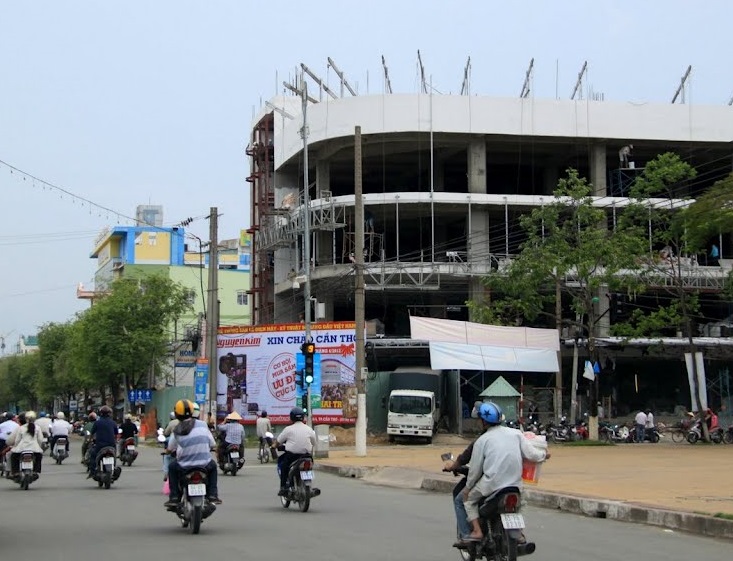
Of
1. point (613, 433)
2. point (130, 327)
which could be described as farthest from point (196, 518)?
point (130, 327)

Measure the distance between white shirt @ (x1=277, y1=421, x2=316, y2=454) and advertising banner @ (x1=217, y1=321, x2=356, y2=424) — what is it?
28371mm

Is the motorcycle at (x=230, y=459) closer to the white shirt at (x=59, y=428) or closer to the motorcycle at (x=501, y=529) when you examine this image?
the white shirt at (x=59, y=428)

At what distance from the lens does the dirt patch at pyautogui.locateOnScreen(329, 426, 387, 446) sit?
147 feet

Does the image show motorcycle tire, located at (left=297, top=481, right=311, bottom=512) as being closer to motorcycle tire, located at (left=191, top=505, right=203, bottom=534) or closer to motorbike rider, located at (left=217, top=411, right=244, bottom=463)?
motorcycle tire, located at (left=191, top=505, right=203, bottom=534)

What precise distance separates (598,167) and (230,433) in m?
37.2

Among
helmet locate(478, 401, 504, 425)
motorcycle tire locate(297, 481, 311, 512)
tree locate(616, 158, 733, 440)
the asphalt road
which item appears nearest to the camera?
helmet locate(478, 401, 504, 425)

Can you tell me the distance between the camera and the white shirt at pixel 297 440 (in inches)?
625

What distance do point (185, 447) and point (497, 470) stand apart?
5.07 m

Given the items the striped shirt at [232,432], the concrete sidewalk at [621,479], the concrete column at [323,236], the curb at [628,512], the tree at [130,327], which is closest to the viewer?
the curb at [628,512]

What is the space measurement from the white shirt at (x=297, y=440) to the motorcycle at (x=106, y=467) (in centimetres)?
626

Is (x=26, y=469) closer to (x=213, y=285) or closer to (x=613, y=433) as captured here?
(x=213, y=285)

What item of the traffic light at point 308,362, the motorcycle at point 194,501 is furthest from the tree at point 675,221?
the motorcycle at point 194,501

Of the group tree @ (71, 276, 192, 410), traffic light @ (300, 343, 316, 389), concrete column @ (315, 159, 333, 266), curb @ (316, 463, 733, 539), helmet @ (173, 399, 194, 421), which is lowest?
curb @ (316, 463, 733, 539)

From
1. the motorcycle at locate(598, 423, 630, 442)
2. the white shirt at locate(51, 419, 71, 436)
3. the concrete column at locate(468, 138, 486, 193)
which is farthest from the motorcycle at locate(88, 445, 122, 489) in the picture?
the concrete column at locate(468, 138, 486, 193)
